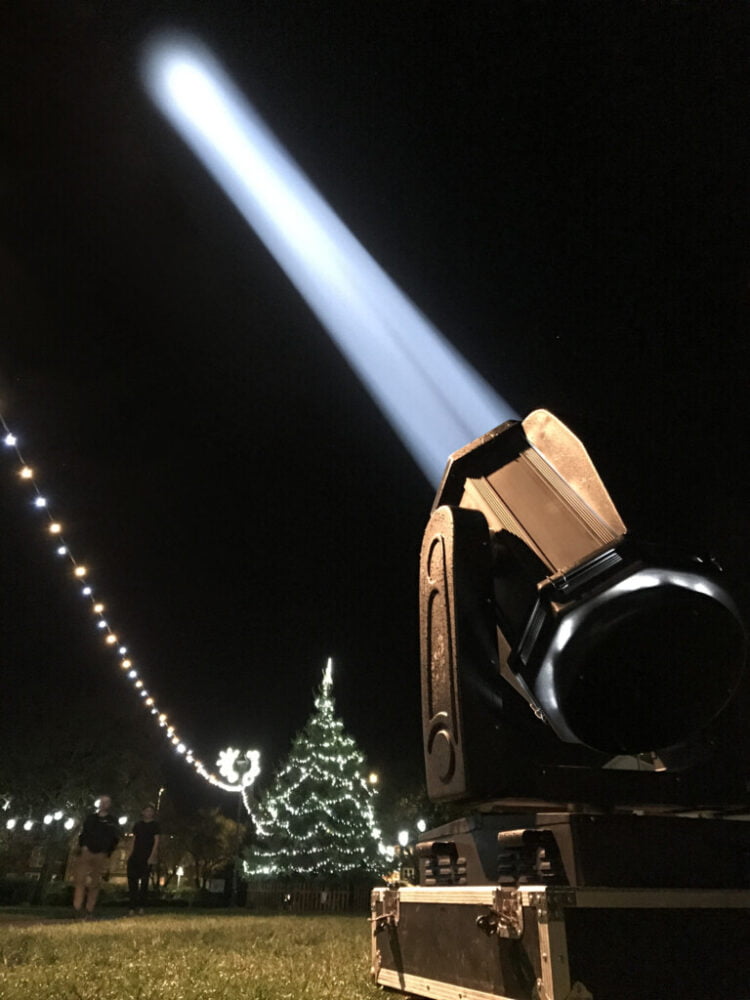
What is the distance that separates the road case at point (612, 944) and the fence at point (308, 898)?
14.3 m

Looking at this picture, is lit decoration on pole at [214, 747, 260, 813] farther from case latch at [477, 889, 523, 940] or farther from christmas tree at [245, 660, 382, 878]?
case latch at [477, 889, 523, 940]

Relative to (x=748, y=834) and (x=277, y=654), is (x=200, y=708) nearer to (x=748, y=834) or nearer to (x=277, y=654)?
(x=277, y=654)

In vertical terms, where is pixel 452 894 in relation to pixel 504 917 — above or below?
above

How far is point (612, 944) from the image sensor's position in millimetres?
2049

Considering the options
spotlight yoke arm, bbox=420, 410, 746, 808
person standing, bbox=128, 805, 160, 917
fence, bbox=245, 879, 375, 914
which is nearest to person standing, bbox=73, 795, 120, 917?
person standing, bbox=128, 805, 160, 917

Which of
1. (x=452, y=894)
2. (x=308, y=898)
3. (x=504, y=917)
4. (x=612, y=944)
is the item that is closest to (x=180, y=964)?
(x=452, y=894)

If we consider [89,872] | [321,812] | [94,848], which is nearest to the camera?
[94,848]

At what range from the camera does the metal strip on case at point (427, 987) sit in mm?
2352

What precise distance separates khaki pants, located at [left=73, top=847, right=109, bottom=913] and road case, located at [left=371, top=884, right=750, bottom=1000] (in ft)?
27.0

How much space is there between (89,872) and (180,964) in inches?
241

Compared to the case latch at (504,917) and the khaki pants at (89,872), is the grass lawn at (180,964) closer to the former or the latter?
the case latch at (504,917)

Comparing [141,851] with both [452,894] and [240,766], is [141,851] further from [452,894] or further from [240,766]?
[240,766]

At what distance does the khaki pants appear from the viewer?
29.6 ft

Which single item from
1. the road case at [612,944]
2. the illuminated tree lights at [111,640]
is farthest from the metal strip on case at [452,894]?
the illuminated tree lights at [111,640]
